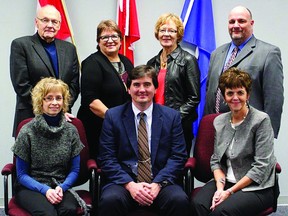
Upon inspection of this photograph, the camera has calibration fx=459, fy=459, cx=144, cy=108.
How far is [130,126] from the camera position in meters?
3.23

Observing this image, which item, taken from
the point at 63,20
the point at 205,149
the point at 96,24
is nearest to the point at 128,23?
the point at 96,24

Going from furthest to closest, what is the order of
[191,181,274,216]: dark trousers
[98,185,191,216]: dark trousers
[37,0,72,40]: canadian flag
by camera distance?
[37,0,72,40]: canadian flag
[98,185,191,216]: dark trousers
[191,181,274,216]: dark trousers

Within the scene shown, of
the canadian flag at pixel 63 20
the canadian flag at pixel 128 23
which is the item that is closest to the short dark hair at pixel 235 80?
the canadian flag at pixel 128 23

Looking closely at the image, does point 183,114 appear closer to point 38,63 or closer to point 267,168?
point 267,168

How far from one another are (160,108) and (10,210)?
4.04 feet

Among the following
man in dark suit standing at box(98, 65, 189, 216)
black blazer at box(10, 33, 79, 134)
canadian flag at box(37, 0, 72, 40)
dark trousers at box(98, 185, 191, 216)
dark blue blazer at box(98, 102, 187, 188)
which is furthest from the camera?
canadian flag at box(37, 0, 72, 40)

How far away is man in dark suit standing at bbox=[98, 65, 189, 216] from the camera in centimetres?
307

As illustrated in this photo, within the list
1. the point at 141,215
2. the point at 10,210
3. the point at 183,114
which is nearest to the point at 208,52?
the point at 183,114

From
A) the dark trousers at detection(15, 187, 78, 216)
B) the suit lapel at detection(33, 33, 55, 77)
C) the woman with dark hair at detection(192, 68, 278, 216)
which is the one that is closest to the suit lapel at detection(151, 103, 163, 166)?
the woman with dark hair at detection(192, 68, 278, 216)

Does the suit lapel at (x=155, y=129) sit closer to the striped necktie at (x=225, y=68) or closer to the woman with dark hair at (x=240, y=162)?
the woman with dark hair at (x=240, y=162)

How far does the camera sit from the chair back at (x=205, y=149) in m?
3.37

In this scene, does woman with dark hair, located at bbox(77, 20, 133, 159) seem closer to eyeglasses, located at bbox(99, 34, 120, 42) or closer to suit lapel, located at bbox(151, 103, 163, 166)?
eyeglasses, located at bbox(99, 34, 120, 42)

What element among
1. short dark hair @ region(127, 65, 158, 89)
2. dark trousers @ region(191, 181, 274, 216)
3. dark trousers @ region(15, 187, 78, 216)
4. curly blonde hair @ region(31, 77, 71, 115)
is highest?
short dark hair @ region(127, 65, 158, 89)

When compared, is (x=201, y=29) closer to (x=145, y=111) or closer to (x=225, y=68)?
(x=225, y=68)
